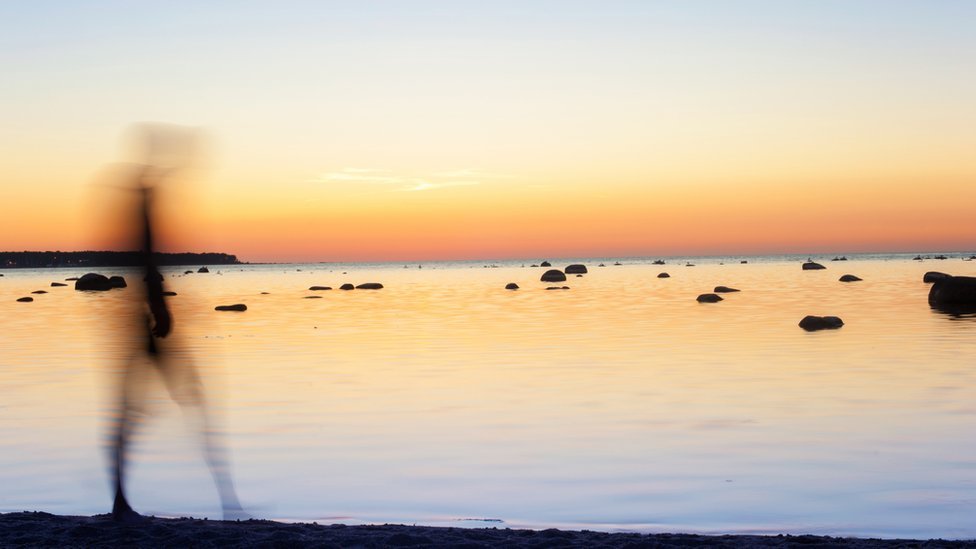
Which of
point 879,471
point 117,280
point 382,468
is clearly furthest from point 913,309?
point 117,280

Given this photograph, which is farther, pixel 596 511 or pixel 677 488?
pixel 677 488

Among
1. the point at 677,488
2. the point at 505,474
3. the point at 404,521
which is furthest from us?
the point at 505,474

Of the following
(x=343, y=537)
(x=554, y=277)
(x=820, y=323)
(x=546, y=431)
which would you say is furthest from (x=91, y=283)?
(x=343, y=537)

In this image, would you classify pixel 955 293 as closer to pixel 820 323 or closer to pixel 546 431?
pixel 820 323

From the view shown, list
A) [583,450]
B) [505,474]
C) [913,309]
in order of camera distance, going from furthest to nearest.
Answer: [913,309] → [583,450] → [505,474]

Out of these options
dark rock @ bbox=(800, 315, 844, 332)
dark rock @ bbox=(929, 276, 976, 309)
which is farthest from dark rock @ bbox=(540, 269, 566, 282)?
dark rock @ bbox=(800, 315, 844, 332)

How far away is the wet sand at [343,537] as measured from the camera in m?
7.45

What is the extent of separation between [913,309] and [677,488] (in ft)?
107

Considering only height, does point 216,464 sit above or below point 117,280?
below

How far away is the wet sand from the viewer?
7449 mm

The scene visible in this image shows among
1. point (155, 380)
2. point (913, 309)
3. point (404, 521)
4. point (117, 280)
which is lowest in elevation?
point (404, 521)

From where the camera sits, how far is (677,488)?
981 cm

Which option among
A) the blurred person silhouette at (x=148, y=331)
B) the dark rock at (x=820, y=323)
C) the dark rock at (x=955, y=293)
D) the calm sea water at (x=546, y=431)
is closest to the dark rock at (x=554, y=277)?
the dark rock at (x=955, y=293)

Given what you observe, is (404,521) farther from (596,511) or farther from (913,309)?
(913,309)
